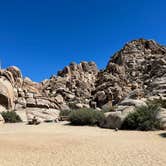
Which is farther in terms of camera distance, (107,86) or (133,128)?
(107,86)

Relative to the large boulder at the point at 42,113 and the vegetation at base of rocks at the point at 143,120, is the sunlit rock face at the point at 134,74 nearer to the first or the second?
the large boulder at the point at 42,113

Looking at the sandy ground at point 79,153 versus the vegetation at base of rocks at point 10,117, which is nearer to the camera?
the sandy ground at point 79,153

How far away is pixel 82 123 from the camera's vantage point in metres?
21.9

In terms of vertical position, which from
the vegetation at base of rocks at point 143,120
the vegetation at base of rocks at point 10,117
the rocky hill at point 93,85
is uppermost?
the rocky hill at point 93,85

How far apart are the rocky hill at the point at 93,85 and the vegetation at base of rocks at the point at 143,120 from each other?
943cm

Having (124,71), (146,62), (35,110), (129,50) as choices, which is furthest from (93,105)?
(129,50)

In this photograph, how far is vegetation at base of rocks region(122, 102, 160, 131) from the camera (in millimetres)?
17000

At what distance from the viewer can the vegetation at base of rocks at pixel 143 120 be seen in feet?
55.8

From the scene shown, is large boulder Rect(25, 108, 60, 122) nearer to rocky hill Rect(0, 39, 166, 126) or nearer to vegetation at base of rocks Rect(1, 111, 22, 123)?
rocky hill Rect(0, 39, 166, 126)

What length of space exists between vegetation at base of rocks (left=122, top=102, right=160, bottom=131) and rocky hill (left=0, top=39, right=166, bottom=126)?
9431 mm

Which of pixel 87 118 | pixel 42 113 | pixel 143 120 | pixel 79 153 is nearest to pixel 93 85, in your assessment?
pixel 42 113

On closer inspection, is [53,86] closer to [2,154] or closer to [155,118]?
[155,118]

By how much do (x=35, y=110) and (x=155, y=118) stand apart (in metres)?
19.0

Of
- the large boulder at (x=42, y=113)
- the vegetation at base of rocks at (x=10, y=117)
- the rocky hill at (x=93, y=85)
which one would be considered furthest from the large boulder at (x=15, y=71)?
the vegetation at base of rocks at (x=10, y=117)
